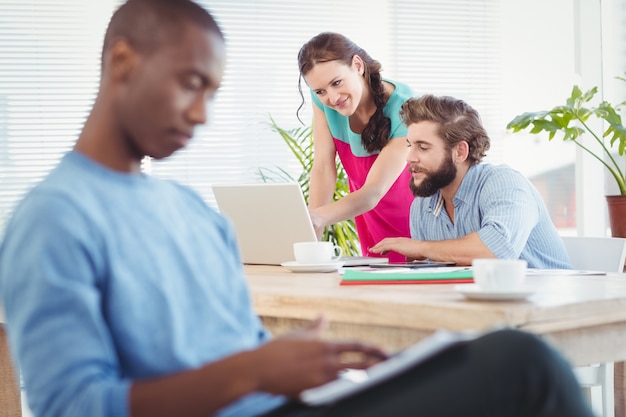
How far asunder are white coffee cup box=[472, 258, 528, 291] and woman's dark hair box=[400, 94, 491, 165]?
1462 mm

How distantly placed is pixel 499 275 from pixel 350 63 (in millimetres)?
1755

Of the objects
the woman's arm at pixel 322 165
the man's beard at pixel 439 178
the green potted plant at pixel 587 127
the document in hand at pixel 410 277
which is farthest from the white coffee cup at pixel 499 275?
the green potted plant at pixel 587 127

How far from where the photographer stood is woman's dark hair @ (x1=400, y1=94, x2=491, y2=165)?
9.77ft

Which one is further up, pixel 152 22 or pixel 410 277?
Answer: pixel 152 22

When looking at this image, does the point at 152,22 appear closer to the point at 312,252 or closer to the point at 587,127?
the point at 312,252

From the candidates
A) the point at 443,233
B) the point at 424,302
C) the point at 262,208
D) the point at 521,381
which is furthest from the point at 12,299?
the point at 443,233

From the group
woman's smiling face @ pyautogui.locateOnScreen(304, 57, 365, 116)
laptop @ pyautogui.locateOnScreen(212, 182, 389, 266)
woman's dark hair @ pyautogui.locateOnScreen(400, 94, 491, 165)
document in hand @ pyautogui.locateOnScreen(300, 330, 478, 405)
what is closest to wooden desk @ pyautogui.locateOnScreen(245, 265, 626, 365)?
document in hand @ pyautogui.locateOnScreen(300, 330, 478, 405)

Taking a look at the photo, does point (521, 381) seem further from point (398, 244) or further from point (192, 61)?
point (398, 244)

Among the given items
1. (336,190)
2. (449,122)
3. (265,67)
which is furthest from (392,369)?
(265,67)

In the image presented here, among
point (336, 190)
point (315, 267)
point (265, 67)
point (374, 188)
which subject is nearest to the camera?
point (315, 267)

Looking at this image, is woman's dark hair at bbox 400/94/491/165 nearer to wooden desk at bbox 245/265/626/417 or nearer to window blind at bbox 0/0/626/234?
wooden desk at bbox 245/265/626/417

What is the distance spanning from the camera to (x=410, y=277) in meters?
1.92

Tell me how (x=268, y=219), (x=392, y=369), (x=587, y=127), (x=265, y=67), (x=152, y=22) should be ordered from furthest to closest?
(x=265, y=67)
(x=587, y=127)
(x=268, y=219)
(x=152, y=22)
(x=392, y=369)

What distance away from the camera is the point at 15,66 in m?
4.80
